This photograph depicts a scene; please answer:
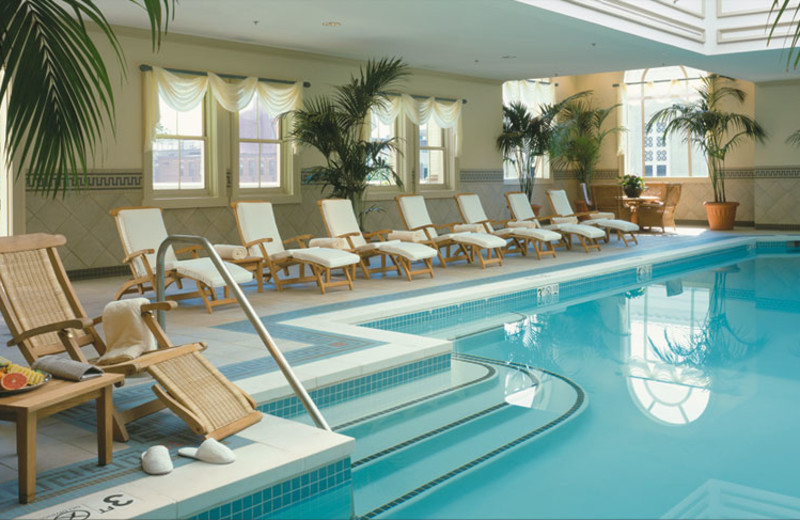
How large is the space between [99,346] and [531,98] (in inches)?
561

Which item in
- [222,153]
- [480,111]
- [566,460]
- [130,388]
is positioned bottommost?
[566,460]

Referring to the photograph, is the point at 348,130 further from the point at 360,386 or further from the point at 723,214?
the point at 723,214

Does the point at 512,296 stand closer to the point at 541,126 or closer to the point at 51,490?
the point at 51,490

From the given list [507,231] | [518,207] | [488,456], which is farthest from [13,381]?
[518,207]

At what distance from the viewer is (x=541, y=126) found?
15.1 m

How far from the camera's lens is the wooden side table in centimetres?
277

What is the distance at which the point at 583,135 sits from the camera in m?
17.4

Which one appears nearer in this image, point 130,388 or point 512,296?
point 130,388

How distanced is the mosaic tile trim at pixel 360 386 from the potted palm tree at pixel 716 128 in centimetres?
1159

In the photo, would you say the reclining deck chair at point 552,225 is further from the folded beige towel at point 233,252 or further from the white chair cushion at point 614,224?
the folded beige towel at point 233,252

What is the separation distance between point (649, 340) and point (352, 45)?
6.52 meters

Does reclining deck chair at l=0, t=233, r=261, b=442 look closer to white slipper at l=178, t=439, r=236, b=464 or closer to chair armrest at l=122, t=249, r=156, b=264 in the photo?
white slipper at l=178, t=439, r=236, b=464

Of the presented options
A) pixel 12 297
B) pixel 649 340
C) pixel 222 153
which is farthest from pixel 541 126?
pixel 12 297

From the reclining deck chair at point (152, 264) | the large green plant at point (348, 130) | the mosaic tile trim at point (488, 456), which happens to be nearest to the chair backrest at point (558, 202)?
the large green plant at point (348, 130)
